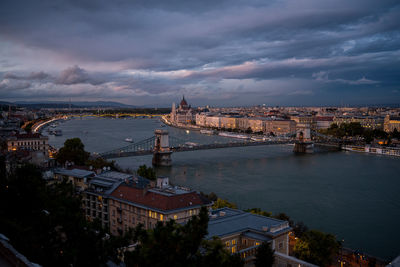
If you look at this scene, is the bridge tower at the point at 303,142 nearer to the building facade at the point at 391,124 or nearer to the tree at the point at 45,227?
the building facade at the point at 391,124

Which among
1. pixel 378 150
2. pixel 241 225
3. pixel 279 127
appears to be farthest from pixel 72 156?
pixel 279 127

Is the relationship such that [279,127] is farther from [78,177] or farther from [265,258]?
[265,258]

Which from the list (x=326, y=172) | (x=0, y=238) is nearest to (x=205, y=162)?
(x=326, y=172)

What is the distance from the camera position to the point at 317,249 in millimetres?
5051

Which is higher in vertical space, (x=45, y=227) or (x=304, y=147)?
(x=45, y=227)

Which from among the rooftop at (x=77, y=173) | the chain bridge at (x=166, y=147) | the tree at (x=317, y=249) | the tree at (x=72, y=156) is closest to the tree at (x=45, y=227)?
the rooftop at (x=77, y=173)

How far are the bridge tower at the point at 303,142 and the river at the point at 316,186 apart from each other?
2.14m

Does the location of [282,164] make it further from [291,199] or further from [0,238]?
[0,238]

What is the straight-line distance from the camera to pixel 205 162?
1495 cm

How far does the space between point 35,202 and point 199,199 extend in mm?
2465

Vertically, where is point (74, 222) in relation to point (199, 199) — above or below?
above

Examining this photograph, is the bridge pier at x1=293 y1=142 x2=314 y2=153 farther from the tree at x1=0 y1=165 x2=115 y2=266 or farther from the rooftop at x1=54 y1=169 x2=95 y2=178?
the tree at x1=0 y1=165 x2=115 y2=266

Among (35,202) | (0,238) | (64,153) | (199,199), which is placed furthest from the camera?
(64,153)

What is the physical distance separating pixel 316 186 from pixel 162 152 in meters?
6.55
